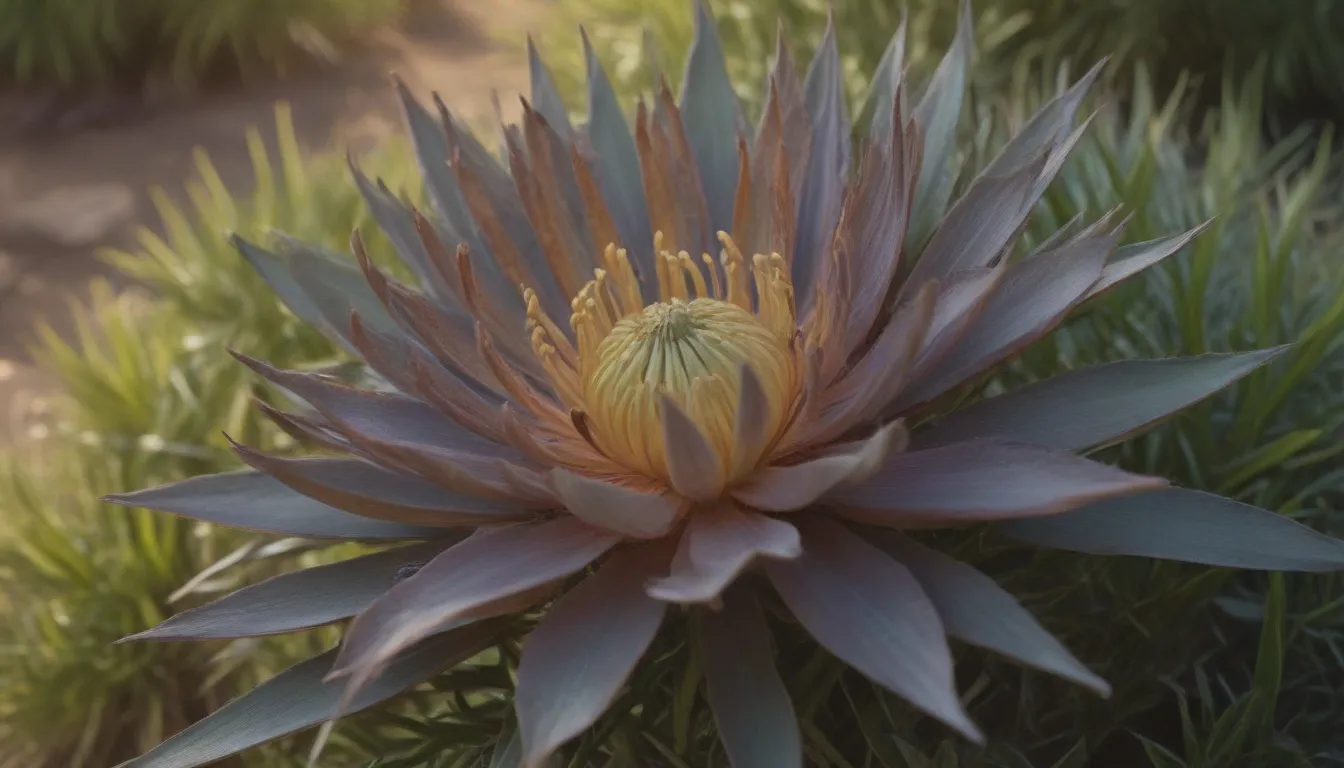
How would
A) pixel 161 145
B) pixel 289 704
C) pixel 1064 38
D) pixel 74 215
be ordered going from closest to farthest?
pixel 289 704 → pixel 1064 38 → pixel 74 215 → pixel 161 145

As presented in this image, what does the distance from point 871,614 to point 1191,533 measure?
229 mm

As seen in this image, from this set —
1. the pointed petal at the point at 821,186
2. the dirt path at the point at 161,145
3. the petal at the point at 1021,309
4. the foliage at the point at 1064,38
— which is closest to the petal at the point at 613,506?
the petal at the point at 1021,309

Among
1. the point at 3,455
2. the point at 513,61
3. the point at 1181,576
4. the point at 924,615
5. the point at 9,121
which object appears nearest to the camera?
the point at 924,615

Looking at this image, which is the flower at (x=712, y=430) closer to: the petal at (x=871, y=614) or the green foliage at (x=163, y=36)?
the petal at (x=871, y=614)

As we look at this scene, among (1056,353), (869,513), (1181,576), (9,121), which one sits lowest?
(1181,576)

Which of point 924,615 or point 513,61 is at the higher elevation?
point 513,61

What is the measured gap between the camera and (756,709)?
665mm

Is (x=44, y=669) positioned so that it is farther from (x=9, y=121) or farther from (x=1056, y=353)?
(x=9, y=121)

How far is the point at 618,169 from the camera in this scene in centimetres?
107

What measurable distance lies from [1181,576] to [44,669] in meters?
1.43

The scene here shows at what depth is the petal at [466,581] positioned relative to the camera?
633 millimetres

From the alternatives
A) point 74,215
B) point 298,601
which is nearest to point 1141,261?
point 298,601

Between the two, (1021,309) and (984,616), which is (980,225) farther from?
(984,616)

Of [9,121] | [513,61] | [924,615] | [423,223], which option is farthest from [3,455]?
[9,121]
